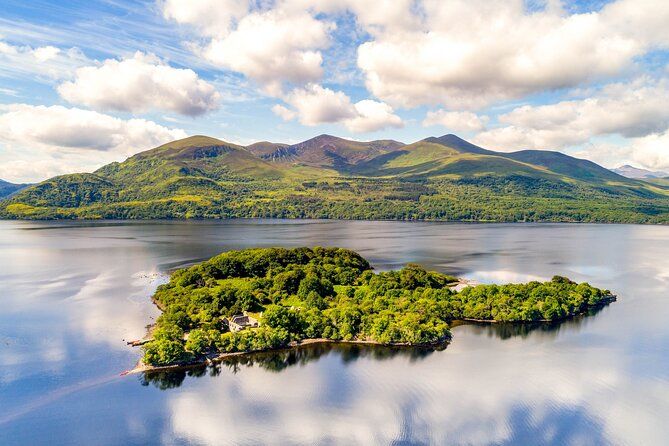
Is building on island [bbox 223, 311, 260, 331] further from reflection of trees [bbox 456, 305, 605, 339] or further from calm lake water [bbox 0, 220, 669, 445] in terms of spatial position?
reflection of trees [bbox 456, 305, 605, 339]

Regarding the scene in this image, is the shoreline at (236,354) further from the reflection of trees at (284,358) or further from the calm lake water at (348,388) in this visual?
the calm lake water at (348,388)

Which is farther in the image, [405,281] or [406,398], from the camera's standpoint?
[405,281]

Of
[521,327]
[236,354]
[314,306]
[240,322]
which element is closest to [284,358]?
[236,354]

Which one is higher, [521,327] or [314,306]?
[314,306]

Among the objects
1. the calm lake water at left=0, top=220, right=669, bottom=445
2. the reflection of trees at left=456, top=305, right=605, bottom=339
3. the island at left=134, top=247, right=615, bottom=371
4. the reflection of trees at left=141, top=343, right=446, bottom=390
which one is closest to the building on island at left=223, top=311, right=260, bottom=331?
the island at left=134, top=247, right=615, bottom=371

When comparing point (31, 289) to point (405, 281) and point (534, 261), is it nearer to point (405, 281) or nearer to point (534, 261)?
point (405, 281)

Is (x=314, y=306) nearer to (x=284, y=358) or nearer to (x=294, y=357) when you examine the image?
(x=294, y=357)

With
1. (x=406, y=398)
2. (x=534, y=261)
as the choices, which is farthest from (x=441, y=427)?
(x=534, y=261)
